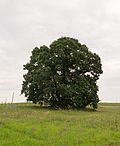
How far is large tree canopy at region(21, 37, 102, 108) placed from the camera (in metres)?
32.8

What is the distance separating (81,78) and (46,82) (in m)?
6.34

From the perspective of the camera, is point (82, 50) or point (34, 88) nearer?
point (34, 88)

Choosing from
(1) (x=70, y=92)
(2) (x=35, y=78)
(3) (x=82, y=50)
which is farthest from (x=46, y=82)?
(3) (x=82, y=50)

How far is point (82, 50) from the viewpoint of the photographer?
125ft

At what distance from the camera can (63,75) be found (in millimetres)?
36219

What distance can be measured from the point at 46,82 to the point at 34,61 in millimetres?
6821

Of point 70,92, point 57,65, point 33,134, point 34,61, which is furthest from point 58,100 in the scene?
point 33,134

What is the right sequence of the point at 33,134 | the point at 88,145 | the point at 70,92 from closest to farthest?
the point at 88,145
the point at 33,134
the point at 70,92

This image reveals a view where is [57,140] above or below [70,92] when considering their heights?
below

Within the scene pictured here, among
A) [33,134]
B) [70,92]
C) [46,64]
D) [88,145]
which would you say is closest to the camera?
[88,145]

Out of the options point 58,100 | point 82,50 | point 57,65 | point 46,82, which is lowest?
point 58,100

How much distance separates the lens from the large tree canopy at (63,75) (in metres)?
32.8

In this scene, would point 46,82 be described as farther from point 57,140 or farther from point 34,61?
point 57,140

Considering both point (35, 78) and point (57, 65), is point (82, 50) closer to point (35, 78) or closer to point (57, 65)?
point (57, 65)
